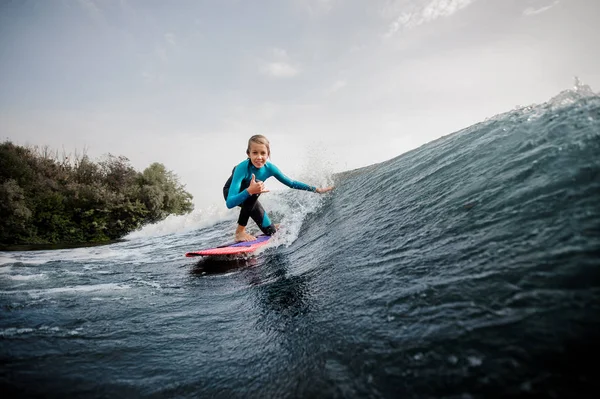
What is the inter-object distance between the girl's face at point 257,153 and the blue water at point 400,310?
2600 mm

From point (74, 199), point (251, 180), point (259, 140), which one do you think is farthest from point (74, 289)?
point (74, 199)

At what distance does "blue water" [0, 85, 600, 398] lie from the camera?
4.10 ft

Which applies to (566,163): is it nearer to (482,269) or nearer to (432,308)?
(482,269)

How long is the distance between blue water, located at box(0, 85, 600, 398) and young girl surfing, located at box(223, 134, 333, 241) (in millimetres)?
1846

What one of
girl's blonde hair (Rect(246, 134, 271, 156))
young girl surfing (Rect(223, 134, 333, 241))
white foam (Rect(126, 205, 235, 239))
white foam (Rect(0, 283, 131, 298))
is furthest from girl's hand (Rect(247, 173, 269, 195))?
white foam (Rect(126, 205, 235, 239))

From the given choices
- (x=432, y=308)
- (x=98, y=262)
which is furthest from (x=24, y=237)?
(x=432, y=308)

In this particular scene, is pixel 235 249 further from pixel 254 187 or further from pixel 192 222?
pixel 192 222

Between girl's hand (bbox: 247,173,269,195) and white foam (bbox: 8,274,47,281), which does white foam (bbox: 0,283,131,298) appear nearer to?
white foam (bbox: 8,274,47,281)

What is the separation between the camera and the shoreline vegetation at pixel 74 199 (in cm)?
1251

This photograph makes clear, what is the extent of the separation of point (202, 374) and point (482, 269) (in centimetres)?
195

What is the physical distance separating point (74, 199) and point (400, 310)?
18.6 meters

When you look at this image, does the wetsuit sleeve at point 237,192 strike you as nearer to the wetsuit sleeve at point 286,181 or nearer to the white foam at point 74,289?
the wetsuit sleeve at point 286,181

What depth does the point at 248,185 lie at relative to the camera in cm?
594

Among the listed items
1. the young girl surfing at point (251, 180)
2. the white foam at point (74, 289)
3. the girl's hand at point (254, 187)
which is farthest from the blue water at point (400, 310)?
the young girl surfing at point (251, 180)
